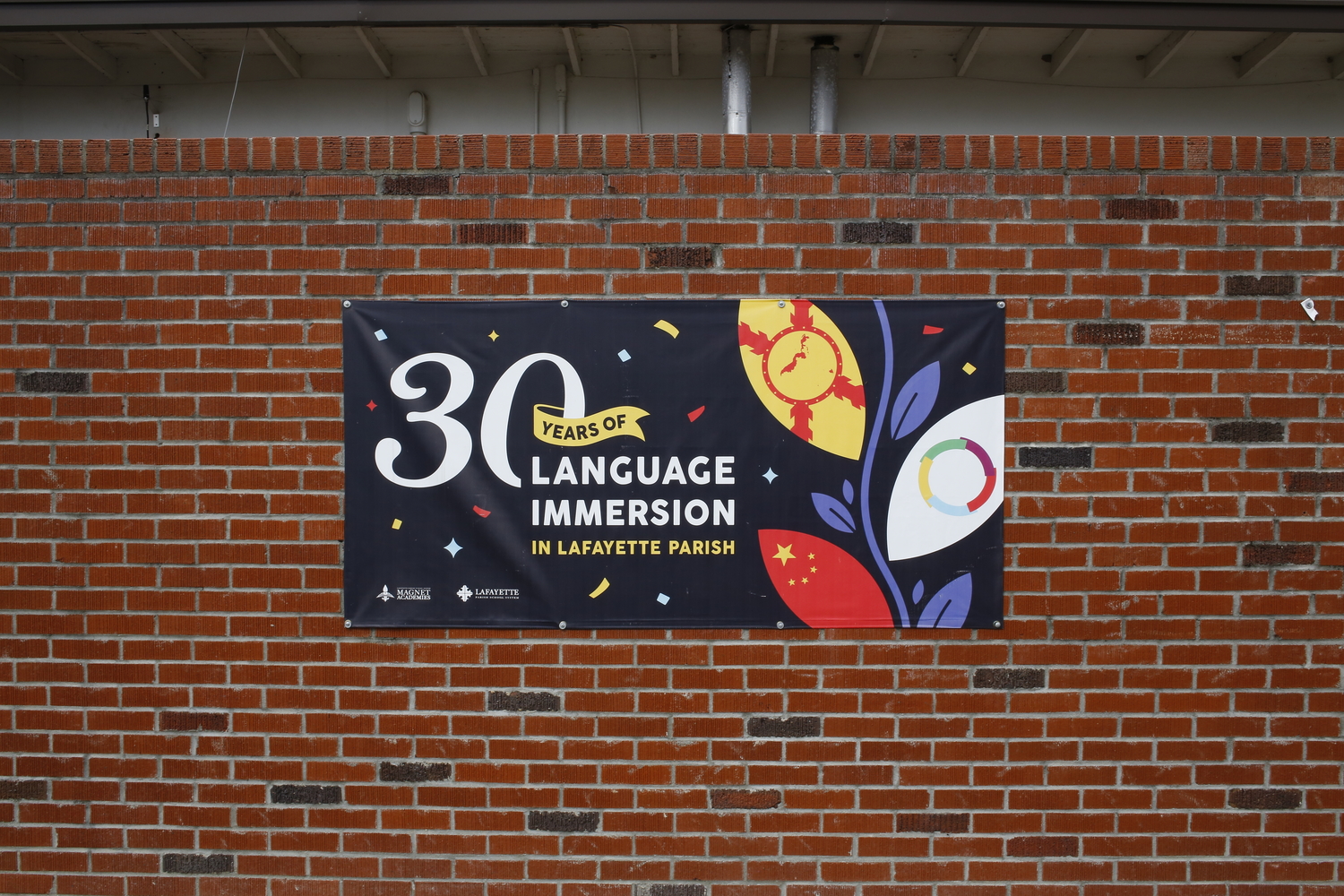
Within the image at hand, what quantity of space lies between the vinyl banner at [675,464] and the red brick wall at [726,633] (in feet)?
0.36

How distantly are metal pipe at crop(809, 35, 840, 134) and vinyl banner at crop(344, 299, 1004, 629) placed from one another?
5.09 feet

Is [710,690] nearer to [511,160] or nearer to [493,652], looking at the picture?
[493,652]

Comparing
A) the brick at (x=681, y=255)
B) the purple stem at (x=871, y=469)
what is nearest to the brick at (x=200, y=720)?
the brick at (x=681, y=255)

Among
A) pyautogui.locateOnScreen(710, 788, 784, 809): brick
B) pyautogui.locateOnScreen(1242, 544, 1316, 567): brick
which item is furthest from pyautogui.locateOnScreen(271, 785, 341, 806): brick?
pyautogui.locateOnScreen(1242, 544, 1316, 567): brick

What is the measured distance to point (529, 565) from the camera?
10.0ft

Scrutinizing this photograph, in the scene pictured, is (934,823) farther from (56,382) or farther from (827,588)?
(56,382)

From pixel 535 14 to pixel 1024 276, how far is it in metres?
2.28

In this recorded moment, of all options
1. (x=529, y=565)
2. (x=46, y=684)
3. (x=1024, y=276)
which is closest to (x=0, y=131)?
(x=46, y=684)

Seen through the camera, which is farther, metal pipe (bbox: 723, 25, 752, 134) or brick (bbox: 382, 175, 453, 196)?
metal pipe (bbox: 723, 25, 752, 134)

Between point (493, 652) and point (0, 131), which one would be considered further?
point (0, 131)

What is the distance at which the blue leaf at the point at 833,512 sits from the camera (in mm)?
3037

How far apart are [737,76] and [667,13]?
0.83 m

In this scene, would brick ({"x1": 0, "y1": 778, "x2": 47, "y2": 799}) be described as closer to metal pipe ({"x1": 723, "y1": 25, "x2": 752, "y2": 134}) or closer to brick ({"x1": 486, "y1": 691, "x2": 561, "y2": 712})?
brick ({"x1": 486, "y1": 691, "x2": 561, "y2": 712})

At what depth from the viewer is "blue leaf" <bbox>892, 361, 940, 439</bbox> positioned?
303 centimetres
